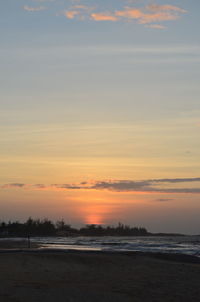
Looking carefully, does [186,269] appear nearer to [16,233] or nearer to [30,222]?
[16,233]

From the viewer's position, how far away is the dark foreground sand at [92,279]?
37.7ft

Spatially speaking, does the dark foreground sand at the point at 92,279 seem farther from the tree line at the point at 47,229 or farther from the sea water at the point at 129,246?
the tree line at the point at 47,229

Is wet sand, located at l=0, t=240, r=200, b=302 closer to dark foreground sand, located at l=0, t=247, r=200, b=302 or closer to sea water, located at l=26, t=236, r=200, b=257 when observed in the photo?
dark foreground sand, located at l=0, t=247, r=200, b=302

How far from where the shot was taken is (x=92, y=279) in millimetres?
14648

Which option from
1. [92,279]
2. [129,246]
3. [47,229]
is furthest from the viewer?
[47,229]

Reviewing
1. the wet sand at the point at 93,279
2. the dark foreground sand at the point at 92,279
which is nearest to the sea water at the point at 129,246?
the wet sand at the point at 93,279

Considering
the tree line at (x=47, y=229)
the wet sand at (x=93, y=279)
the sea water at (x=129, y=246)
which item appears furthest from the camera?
the tree line at (x=47, y=229)

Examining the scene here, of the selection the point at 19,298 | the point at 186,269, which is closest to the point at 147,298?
the point at 19,298

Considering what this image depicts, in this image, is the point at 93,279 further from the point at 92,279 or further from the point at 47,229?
the point at 47,229

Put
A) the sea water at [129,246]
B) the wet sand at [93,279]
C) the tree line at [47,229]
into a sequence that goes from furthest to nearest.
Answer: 1. the tree line at [47,229]
2. the sea water at [129,246]
3. the wet sand at [93,279]

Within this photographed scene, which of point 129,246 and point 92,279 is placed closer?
point 92,279

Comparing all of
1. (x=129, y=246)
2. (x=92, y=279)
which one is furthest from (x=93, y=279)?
(x=129, y=246)

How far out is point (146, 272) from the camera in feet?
56.5

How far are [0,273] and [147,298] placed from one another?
16.7ft
